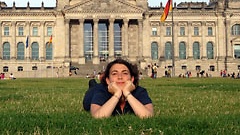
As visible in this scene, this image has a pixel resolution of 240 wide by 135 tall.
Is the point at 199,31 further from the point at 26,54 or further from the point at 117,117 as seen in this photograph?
the point at 117,117

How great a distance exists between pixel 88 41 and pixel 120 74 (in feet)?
290

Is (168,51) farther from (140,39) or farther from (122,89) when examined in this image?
(122,89)

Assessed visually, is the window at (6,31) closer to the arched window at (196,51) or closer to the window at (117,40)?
the window at (117,40)

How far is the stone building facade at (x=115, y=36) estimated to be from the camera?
92750mm

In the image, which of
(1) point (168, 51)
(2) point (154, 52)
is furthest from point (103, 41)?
(1) point (168, 51)

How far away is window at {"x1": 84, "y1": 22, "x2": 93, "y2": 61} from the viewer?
9594 centimetres

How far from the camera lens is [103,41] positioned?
96.9m

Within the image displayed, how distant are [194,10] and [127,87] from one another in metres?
91.5

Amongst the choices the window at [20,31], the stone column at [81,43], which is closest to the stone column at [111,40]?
the stone column at [81,43]

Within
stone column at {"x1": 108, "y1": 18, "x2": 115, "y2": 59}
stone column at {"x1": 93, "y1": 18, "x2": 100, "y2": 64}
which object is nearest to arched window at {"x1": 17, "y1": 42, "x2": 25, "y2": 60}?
stone column at {"x1": 93, "y1": 18, "x2": 100, "y2": 64}

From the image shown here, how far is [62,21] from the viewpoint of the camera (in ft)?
311

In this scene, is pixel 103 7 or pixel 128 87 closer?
pixel 128 87

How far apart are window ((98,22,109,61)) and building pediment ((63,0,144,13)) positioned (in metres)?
5.40

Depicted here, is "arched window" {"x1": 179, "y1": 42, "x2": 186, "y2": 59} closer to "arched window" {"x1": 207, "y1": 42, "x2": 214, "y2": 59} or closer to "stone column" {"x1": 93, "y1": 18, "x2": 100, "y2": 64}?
"arched window" {"x1": 207, "y1": 42, "x2": 214, "y2": 59}
